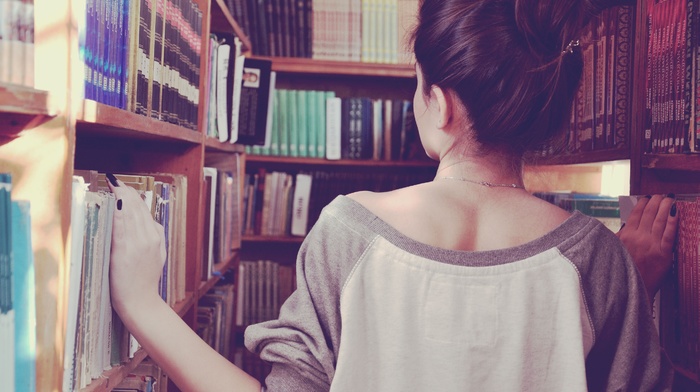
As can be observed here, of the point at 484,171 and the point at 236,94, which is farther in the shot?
the point at 236,94

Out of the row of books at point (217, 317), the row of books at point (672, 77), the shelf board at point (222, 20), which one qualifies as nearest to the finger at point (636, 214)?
the row of books at point (672, 77)

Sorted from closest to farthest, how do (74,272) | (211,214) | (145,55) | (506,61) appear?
(74,272) → (506,61) → (145,55) → (211,214)

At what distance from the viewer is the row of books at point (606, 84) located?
150 centimetres

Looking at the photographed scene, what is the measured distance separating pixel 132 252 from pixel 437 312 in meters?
0.46

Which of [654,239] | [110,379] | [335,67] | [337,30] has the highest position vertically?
[337,30]

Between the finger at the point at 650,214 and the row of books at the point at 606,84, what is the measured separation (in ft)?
0.73

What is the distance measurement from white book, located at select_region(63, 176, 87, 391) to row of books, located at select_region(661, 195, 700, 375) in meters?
1.03

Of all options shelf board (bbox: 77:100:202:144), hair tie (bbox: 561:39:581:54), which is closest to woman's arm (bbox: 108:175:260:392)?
shelf board (bbox: 77:100:202:144)

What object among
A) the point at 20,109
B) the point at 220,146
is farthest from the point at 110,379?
the point at 220,146

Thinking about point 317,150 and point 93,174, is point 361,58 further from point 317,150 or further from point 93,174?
point 93,174

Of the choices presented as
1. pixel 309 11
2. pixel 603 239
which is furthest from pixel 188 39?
pixel 309 11

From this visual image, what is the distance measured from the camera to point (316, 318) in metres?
0.94

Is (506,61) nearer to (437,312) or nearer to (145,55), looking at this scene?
(437,312)

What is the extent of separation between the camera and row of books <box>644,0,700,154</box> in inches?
47.6
